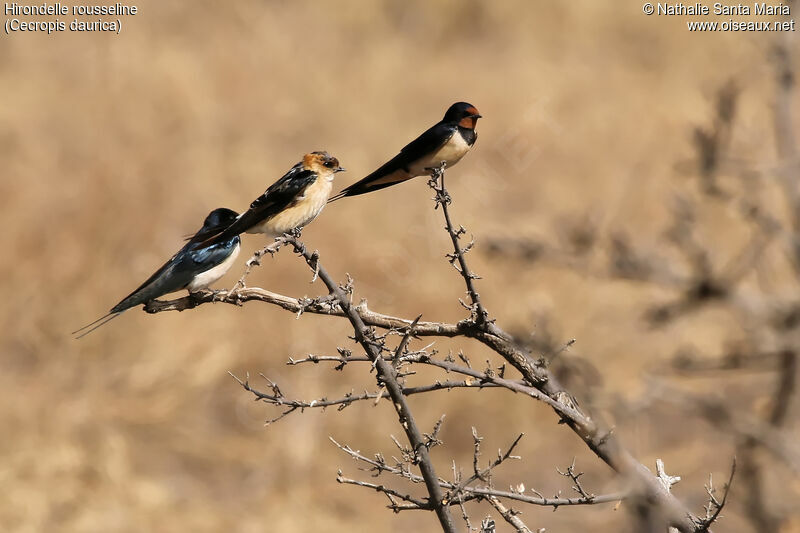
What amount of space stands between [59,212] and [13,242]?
47cm

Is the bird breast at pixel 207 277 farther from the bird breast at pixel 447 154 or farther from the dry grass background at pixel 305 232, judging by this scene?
the bird breast at pixel 447 154

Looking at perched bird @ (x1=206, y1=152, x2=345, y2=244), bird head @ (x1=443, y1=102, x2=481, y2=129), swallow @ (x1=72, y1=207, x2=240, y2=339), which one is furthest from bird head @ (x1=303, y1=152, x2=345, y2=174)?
swallow @ (x1=72, y1=207, x2=240, y2=339)

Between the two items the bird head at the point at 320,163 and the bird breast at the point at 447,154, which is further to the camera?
the bird head at the point at 320,163

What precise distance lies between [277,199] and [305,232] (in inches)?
228

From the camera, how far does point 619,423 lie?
150cm

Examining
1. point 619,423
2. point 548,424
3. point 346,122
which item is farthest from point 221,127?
point 619,423

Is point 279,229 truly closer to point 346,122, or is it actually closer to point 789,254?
point 789,254

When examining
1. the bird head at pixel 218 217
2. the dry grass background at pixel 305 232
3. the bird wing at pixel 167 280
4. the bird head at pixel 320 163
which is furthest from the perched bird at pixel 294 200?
the dry grass background at pixel 305 232

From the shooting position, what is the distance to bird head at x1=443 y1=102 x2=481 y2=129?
13.5ft

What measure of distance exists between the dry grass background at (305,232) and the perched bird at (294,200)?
131 cm

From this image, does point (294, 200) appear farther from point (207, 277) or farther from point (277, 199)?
point (207, 277)

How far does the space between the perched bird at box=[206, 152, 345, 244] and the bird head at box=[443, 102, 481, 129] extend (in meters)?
0.50

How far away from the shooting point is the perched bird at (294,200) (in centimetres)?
413

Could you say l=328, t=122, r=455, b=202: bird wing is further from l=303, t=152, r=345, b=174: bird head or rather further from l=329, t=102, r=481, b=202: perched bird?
l=303, t=152, r=345, b=174: bird head
